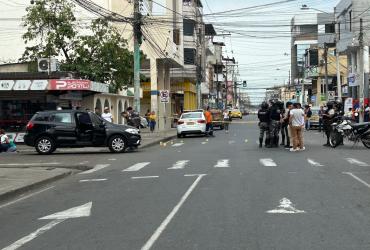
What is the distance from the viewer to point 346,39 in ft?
176

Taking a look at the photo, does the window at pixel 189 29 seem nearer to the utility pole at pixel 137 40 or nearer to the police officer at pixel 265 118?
the utility pole at pixel 137 40

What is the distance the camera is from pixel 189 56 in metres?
72.2

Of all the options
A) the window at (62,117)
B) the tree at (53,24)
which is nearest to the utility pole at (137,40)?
the tree at (53,24)

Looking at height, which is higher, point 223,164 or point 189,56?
point 189,56

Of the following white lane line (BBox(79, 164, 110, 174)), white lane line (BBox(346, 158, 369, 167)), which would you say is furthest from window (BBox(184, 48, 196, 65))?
white lane line (BBox(346, 158, 369, 167))

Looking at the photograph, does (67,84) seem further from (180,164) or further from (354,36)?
(354,36)

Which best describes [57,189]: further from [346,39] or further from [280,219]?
[346,39]

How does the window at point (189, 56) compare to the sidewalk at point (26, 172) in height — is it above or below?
above

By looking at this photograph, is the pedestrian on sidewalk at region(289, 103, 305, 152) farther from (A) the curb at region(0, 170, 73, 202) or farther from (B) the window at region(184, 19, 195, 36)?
(B) the window at region(184, 19, 195, 36)

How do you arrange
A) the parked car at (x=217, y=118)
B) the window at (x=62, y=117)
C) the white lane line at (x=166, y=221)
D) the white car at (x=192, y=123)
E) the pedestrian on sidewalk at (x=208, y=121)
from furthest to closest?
the parked car at (x=217, y=118)
the pedestrian on sidewalk at (x=208, y=121)
the white car at (x=192, y=123)
the window at (x=62, y=117)
the white lane line at (x=166, y=221)

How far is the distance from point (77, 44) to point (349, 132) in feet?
59.3

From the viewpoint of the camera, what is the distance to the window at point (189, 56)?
7131 centimetres

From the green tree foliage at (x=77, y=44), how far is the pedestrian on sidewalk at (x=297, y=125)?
48.9ft

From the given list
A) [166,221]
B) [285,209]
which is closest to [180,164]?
[285,209]
